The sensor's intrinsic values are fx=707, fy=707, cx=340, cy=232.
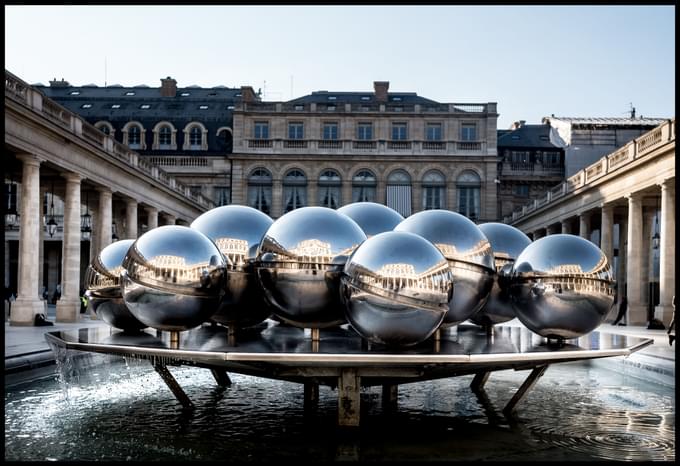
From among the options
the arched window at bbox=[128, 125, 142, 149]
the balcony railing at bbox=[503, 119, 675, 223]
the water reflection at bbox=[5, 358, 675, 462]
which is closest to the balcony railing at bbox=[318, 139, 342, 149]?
the arched window at bbox=[128, 125, 142, 149]

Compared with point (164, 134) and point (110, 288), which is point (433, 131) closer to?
point (164, 134)

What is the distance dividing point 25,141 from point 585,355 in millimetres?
23462

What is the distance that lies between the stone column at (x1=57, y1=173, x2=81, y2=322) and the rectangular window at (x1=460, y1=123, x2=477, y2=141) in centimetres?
4834

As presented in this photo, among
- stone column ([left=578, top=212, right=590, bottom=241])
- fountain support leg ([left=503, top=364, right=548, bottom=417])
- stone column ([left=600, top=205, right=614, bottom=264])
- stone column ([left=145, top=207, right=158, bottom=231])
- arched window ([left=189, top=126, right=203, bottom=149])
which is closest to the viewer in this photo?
fountain support leg ([left=503, top=364, right=548, bottom=417])

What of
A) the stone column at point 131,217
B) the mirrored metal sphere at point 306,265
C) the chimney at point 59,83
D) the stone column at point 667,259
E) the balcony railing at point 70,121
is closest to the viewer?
the mirrored metal sphere at point 306,265

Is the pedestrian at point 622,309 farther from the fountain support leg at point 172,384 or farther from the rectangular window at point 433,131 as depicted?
the rectangular window at point 433,131

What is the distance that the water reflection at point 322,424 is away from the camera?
9125 millimetres

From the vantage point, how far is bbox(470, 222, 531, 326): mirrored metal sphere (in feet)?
38.0

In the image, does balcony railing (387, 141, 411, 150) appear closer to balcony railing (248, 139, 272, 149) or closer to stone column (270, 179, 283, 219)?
stone column (270, 179, 283, 219)

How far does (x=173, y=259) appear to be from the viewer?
9359 millimetres

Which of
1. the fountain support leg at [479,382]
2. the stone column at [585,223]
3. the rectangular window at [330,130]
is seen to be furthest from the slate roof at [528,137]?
the fountain support leg at [479,382]

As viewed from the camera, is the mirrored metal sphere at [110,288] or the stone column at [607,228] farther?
the stone column at [607,228]

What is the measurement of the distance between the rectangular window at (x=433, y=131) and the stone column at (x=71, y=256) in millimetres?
46717

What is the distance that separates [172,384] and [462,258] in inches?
202
